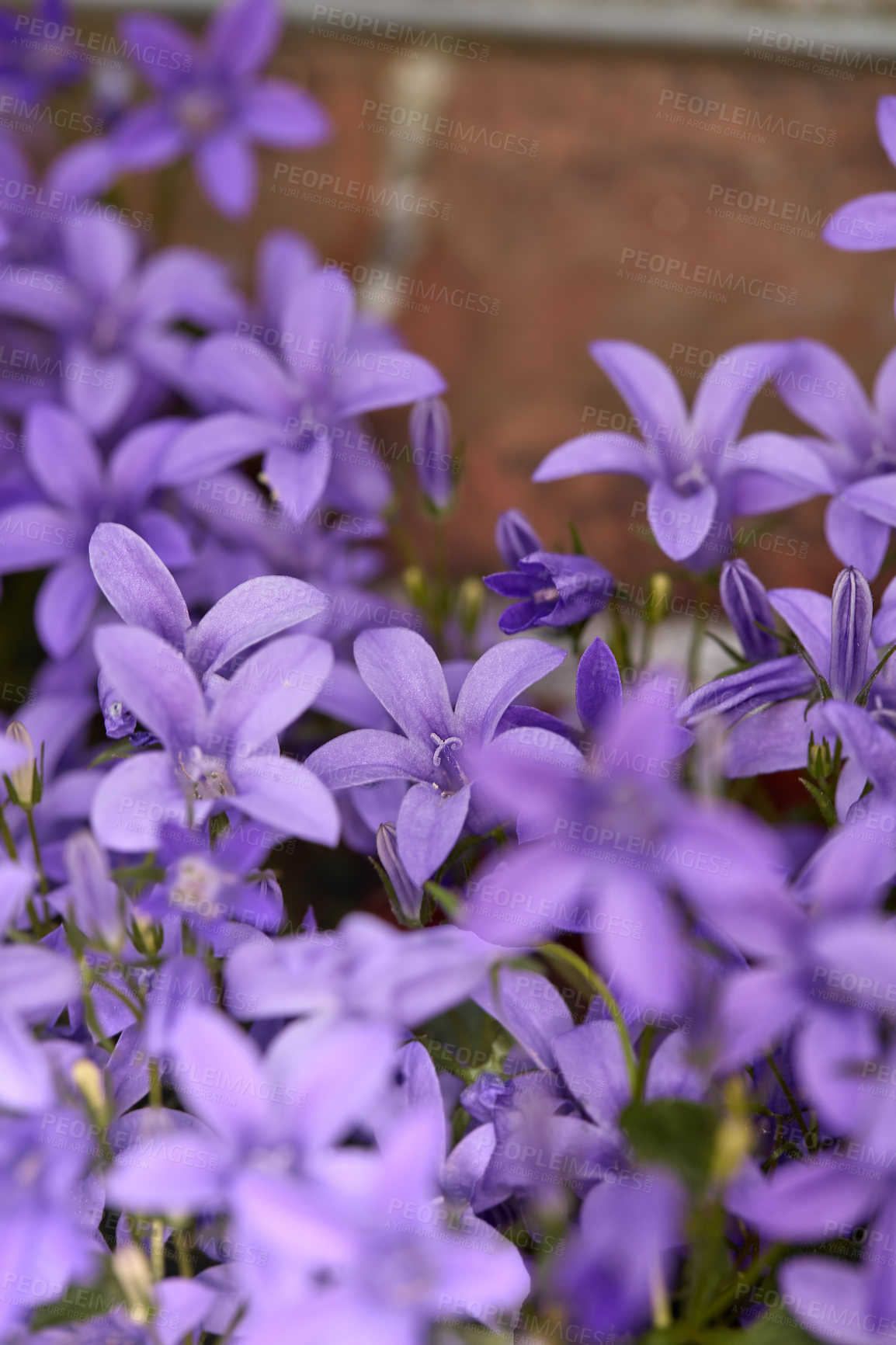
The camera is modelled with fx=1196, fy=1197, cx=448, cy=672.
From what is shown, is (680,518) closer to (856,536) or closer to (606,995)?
(856,536)

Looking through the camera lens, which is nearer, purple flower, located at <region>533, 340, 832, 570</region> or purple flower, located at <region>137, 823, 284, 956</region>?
purple flower, located at <region>137, 823, 284, 956</region>

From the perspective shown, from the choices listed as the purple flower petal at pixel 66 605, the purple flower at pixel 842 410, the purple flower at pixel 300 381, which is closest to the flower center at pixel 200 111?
the purple flower at pixel 300 381

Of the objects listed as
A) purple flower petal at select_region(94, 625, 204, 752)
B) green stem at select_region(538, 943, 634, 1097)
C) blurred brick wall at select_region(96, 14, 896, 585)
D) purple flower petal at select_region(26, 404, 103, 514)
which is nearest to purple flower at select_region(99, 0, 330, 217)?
blurred brick wall at select_region(96, 14, 896, 585)

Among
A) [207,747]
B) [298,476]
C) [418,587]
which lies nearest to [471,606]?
[418,587]

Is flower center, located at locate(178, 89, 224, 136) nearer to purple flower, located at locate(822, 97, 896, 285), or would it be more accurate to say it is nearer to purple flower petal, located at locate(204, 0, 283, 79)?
purple flower petal, located at locate(204, 0, 283, 79)

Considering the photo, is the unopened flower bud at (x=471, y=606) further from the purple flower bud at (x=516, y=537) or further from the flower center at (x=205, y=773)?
the flower center at (x=205, y=773)

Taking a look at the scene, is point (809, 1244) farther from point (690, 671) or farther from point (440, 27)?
point (440, 27)


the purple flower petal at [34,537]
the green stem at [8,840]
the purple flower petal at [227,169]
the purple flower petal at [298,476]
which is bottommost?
the green stem at [8,840]
